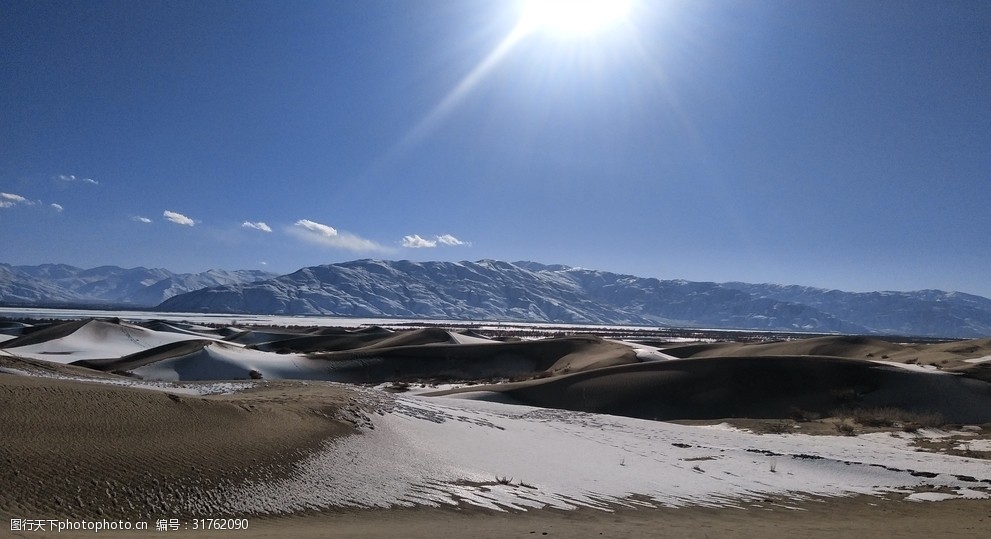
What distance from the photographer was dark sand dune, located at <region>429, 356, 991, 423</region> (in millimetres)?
28109

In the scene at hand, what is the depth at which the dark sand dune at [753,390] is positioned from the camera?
92.2 feet

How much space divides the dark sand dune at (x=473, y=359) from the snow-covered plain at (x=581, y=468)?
1058 inches

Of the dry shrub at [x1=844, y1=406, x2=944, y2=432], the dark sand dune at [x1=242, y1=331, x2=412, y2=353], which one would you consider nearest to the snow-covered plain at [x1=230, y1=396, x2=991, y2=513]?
the dry shrub at [x1=844, y1=406, x2=944, y2=432]

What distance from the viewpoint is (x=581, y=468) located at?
44.4 feet

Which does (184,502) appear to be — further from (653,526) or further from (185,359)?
(185,359)

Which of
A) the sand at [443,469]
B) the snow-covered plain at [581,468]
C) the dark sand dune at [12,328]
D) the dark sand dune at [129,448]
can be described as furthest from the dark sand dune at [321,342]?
the dark sand dune at [129,448]

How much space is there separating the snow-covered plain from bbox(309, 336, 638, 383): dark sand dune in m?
26.9

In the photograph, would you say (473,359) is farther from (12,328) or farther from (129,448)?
(12,328)

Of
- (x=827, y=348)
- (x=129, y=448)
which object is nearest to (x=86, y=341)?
(x=129, y=448)

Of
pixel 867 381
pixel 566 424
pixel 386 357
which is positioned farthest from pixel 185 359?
pixel 867 381

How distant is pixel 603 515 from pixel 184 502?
21.3 feet

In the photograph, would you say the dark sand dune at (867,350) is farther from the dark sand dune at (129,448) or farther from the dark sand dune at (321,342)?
the dark sand dune at (129,448)

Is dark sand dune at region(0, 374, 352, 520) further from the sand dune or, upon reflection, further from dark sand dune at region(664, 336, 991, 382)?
the sand dune

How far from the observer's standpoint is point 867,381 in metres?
30.4
